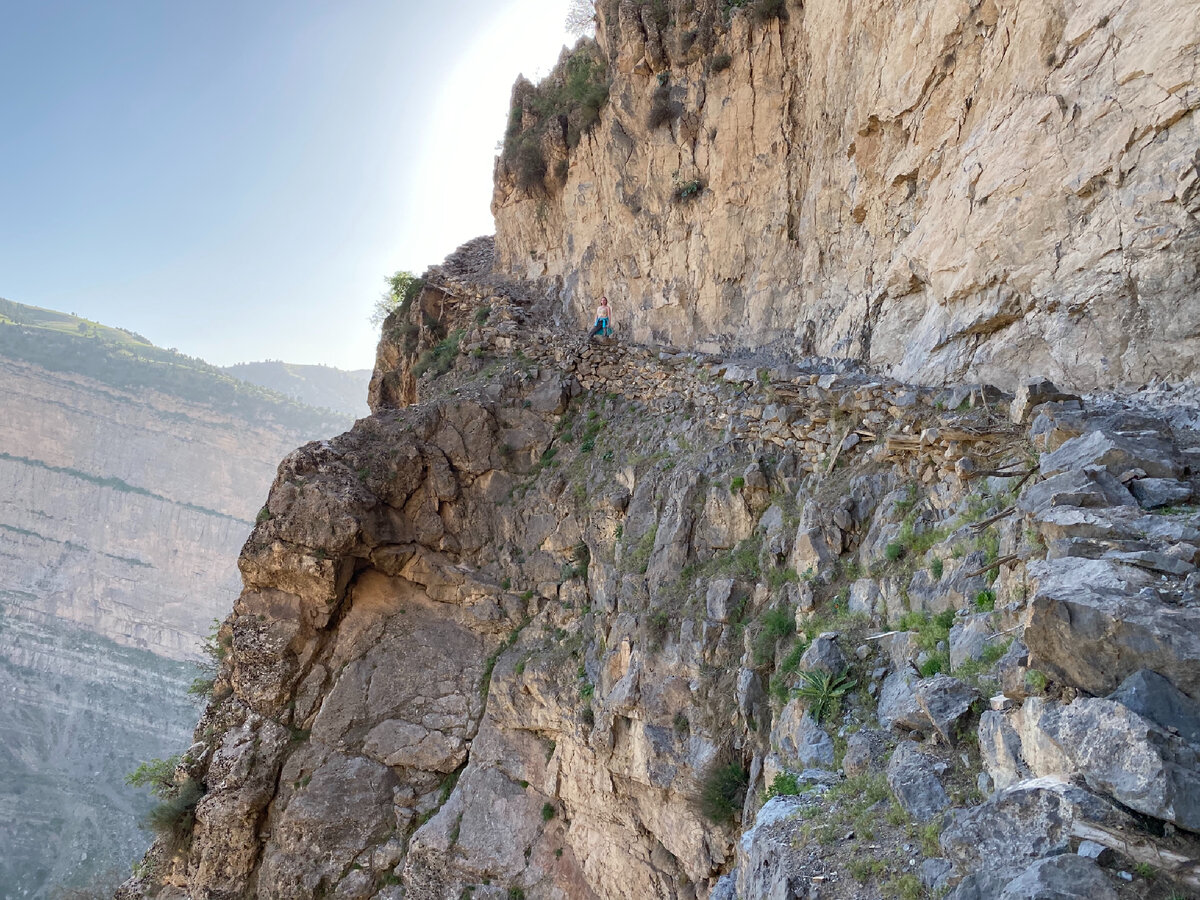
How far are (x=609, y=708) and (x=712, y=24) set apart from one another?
1361 centimetres

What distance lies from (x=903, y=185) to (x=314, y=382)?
178 meters

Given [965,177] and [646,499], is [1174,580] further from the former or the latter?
[646,499]

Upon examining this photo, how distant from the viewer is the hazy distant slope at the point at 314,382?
15712 centimetres

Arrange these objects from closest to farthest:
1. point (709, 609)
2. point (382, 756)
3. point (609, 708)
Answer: point (709, 609), point (609, 708), point (382, 756)

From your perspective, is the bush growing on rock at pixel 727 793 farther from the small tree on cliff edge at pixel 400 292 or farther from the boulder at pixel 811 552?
the small tree on cliff edge at pixel 400 292

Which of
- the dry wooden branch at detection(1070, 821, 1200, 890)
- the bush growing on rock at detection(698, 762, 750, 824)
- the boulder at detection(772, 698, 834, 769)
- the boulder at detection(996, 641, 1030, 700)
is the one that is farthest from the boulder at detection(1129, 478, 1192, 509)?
the bush growing on rock at detection(698, 762, 750, 824)

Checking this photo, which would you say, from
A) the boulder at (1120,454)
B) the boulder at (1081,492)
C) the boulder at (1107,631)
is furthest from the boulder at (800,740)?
the boulder at (1120,454)

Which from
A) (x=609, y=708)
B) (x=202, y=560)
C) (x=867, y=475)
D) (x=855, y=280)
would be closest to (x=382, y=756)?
(x=609, y=708)

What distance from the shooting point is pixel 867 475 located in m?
8.02

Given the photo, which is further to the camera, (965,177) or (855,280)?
(855,280)

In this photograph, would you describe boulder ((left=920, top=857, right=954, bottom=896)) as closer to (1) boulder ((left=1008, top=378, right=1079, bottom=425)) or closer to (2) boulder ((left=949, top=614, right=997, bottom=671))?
(2) boulder ((left=949, top=614, right=997, bottom=671))

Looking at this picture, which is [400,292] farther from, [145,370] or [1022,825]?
[145,370]

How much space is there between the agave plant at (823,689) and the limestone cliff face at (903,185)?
3581 mm

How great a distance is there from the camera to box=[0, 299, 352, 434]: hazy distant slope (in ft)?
285
